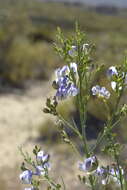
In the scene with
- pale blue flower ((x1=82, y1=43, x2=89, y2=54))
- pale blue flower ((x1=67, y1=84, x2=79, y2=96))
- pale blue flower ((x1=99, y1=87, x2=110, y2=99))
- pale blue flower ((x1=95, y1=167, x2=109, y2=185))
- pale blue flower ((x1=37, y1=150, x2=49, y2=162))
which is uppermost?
pale blue flower ((x1=82, y1=43, x2=89, y2=54))

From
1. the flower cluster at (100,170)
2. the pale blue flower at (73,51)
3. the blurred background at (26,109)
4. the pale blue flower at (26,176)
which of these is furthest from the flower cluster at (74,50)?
the blurred background at (26,109)

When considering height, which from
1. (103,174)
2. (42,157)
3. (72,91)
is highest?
(72,91)

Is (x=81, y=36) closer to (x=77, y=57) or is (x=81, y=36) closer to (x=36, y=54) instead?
(x=77, y=57)

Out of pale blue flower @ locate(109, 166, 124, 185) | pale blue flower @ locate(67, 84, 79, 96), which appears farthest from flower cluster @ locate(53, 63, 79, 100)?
pale blue flower @ locate(109, 166, 124, 185)

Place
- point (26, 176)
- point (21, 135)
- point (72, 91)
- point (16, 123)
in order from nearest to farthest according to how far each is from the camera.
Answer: point (72, 91)
point (26, 176)
point (21, 135)
point (16, 123)

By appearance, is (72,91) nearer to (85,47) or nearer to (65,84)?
(65,84)

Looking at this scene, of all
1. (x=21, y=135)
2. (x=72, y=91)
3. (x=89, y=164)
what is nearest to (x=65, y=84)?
(x=72, y=91)

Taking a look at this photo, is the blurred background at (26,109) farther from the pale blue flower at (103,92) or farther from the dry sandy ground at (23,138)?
the pale blue flower at (103,92)

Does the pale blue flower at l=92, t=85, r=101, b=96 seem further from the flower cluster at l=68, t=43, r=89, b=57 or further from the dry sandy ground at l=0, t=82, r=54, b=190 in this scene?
the dry sandy ground at l=0, t=82, r=54, b=190

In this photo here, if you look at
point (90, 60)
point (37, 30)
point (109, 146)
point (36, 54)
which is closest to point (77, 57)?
point (90, 60)
